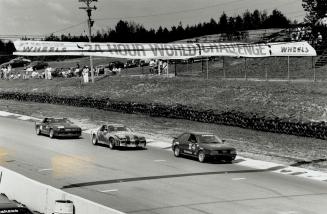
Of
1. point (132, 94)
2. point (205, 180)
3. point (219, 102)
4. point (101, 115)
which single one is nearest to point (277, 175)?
point (205, 180)

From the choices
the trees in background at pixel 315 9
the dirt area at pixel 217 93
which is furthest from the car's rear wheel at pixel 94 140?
the trees in background at pixel 315 9

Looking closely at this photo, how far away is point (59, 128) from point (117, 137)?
18.5ft

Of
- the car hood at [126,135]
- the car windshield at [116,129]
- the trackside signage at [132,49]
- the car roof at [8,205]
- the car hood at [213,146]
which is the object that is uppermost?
the trackside signage at [132,49]

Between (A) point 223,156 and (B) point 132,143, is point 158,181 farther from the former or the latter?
(B) point 132,143

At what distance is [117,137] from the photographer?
1220 inches

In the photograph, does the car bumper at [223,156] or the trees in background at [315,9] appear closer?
the car bumper at [223,156]

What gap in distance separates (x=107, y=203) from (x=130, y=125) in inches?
973

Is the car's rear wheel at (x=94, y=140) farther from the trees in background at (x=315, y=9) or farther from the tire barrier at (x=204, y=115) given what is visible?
the trees in background at (x=315, y=9)

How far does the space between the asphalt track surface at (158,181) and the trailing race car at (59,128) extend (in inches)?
86.7

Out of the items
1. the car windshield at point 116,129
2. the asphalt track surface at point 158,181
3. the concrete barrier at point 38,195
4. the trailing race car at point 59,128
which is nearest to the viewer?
the concrete barrier at point 38,195

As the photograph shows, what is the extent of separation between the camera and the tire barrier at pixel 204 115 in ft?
118

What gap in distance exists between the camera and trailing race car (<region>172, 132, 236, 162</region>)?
27125 mm

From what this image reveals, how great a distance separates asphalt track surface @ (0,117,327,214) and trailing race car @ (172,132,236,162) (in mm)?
460

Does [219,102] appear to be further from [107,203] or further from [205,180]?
[107,203]
